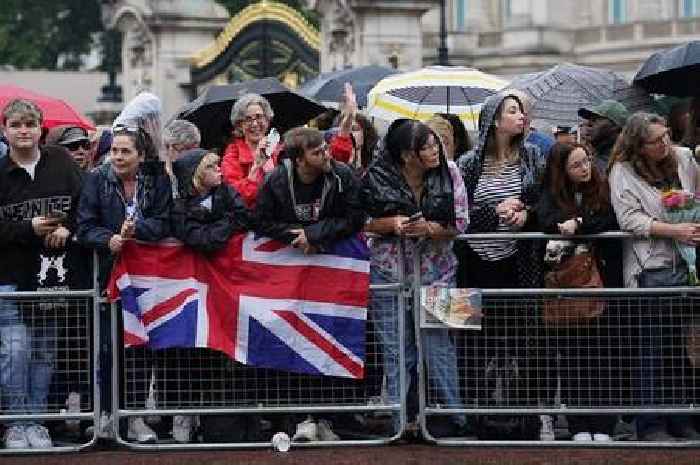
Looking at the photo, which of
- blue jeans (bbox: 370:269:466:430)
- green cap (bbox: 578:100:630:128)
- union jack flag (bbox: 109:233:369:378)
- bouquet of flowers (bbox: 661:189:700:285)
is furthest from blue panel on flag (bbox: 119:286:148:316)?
green cap (bbox: 578:100:630:128)

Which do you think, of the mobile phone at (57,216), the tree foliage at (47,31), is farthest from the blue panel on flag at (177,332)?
the tree foliage at (47,31)

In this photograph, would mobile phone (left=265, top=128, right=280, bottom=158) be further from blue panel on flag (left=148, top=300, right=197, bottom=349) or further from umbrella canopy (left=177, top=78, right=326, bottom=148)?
umbrella canopy (left=177, top=78, right=326, bottom=148)

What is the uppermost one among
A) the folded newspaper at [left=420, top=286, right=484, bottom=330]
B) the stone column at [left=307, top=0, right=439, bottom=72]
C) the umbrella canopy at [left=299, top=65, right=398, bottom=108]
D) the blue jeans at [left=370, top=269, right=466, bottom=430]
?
the stone column at [left=307, top=0, right=439, bottom=72]

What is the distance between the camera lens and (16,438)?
444 inches

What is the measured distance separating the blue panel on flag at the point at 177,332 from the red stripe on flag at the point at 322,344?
1.57 ft

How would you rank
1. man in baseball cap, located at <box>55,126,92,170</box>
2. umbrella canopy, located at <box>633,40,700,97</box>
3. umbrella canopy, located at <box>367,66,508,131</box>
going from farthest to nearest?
umbrella canopy, located at <box>367,66,508,131</box>, umbrella canopy, located at <box>633,40,700,97</box>, man in baseball cap, located at <box>55,126,92,170</box>

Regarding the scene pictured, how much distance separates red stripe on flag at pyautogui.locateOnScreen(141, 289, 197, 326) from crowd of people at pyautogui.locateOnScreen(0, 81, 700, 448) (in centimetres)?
31

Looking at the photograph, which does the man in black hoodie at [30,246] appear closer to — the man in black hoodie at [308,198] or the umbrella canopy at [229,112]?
the man in black hoodie at [308,198]

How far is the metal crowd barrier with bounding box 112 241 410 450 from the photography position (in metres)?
11.2

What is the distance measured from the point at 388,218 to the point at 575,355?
1.28 meters

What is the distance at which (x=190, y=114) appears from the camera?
15.5 meters

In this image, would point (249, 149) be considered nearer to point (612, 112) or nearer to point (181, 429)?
point (181, 429)

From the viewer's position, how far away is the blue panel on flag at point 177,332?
11.2 meters

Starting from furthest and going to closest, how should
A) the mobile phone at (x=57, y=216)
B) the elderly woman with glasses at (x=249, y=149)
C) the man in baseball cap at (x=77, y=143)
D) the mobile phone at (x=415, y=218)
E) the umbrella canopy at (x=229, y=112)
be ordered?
the umbrella canopy at (x=229, y=112) → the man in baseball cap at (x=77, y=143) → the elderly woman with glasses at (x=249, y=149) → the mobile phone at (x=57, y=216) → the mobile phone at (x=415, y=218)
